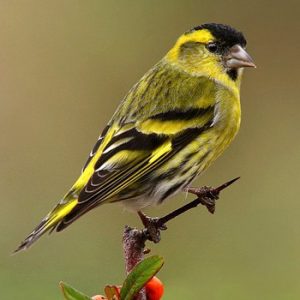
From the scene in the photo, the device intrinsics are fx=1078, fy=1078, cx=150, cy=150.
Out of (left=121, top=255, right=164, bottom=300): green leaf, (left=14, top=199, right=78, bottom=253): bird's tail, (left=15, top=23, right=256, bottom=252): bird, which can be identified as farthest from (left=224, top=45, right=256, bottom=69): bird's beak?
(left=121, top=255, right=164, bottom=300): green leaf

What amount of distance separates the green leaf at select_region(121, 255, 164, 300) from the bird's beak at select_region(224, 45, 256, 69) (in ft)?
7.13

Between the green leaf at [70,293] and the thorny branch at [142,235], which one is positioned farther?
the thorny branch at [142,235]

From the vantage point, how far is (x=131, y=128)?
4.39m

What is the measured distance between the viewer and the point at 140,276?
258cm

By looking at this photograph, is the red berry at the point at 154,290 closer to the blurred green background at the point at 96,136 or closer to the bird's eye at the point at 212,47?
the bird's eye at the point at 212,47

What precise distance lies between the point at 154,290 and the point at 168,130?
1753mm

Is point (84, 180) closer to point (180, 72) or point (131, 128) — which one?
point (131, 128)

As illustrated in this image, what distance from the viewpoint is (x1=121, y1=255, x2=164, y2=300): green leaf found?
257 cm

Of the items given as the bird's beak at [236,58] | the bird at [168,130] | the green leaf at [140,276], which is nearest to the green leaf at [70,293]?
the green leaf at [140,276]

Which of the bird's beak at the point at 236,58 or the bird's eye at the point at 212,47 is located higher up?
the bird's eye at the point at 212,47

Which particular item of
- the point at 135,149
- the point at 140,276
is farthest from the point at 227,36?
the point at 140,276

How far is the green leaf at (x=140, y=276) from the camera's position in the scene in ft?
8.44

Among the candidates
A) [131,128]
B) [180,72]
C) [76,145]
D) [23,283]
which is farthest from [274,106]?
[131,128]

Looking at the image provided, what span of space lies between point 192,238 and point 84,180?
2898mm
